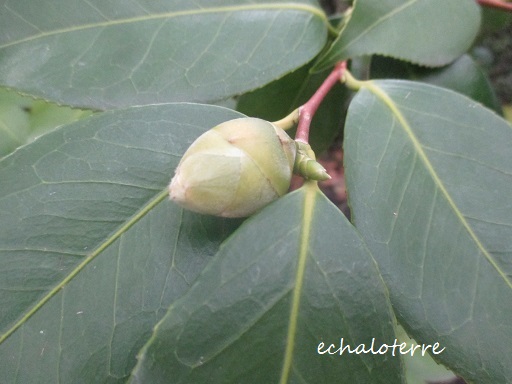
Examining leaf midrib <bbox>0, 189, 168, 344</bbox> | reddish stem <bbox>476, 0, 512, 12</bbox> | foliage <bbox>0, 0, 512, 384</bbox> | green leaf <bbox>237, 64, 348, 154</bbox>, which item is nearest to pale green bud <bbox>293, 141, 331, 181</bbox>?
foliage <bbox>0, 0, 512, 384</bbox>

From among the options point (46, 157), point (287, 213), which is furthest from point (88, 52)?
point (287, 213)

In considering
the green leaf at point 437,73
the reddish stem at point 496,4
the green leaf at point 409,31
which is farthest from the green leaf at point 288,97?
the reddish stem at point 496,4

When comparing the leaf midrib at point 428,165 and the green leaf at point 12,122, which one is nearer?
the leaf midrib at point 428,165

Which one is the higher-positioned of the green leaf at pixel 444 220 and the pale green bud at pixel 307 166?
the pale green bud at pixel 307 166

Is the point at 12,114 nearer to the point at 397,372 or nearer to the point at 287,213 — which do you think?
the point at 287,213

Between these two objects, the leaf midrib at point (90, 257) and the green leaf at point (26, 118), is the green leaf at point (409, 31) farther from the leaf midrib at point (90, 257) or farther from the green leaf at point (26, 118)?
the green leaf at point (26, 118)

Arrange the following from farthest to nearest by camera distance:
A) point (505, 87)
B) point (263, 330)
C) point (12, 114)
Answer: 1. point (505, 87)
2. point (12, 114)
3. point (263, 330)

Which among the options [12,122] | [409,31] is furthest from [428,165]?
[12,122]
